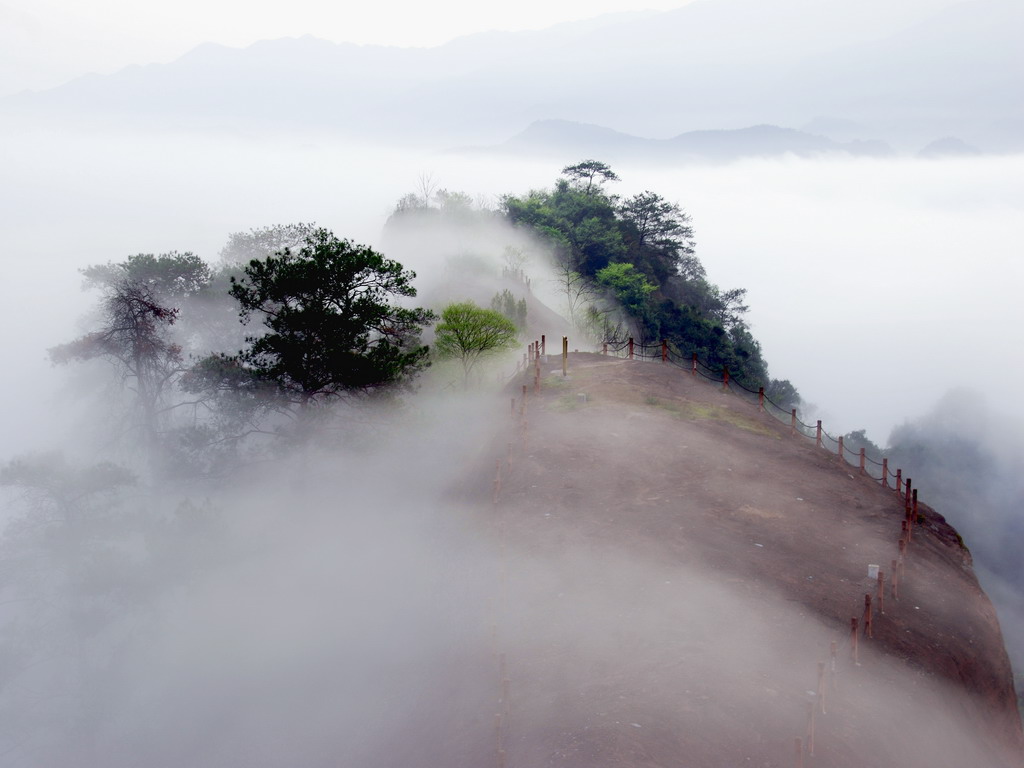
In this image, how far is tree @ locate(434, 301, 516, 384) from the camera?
34.8 metres

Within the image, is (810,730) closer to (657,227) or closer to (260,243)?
(260,243)

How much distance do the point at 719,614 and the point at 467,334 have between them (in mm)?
22684

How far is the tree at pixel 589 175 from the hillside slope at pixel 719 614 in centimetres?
6087

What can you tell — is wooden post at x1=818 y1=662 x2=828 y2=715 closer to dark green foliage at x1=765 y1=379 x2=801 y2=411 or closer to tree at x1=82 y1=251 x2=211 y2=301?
tree at x1=82 y1=251 x2=211 y2=301

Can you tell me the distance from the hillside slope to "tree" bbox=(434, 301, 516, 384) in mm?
11030

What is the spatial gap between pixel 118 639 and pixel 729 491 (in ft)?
63.6

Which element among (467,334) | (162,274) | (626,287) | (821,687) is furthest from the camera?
(626,287)

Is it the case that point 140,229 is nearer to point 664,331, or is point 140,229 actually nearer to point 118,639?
point 664,331

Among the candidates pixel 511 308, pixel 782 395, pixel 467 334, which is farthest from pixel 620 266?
pixel 467 334

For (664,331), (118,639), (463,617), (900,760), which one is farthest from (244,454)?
(664,331)

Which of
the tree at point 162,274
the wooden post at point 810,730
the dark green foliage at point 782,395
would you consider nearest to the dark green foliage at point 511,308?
the tree at point 162,274

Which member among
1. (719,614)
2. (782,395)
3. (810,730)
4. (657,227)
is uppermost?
(657,227)

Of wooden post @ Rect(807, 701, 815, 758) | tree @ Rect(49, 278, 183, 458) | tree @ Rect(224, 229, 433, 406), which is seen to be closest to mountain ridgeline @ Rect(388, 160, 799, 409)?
tree @ Rect(224, 229, 433, 406)

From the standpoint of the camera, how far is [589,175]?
8119 centimetres
